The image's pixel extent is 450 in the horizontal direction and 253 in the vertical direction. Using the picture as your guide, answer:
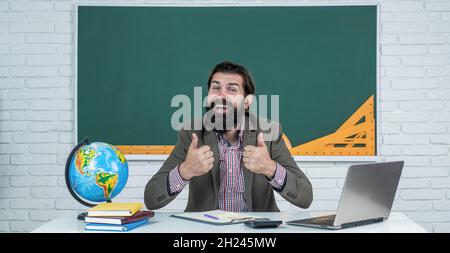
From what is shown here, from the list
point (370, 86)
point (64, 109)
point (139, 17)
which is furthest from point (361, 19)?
point (64, 109)

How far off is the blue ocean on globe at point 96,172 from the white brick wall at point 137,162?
4.36 feet

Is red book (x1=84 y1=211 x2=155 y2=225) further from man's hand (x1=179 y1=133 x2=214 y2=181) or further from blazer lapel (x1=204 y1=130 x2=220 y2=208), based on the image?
blazer lapel (x1=204 y1=130 x2=220 y2=208)

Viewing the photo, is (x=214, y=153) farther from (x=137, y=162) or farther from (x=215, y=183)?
(x=137, y=162)

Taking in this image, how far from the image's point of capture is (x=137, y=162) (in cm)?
342

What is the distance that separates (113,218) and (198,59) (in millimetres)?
1769

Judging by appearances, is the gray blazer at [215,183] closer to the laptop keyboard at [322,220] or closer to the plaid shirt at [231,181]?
the plaid shirt at [231,181]

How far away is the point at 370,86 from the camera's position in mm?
3387

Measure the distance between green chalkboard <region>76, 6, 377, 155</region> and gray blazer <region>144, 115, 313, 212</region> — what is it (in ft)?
2.80

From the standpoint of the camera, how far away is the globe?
2.03 meters

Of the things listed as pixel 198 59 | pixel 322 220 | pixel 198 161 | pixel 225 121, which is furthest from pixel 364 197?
pixel 198 59

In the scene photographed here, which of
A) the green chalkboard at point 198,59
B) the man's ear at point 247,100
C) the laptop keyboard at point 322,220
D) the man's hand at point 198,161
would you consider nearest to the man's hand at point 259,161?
the man's hand at point 198,161

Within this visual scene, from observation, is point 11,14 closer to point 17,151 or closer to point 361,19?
point 17,151

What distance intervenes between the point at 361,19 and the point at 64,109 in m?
1.95
